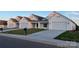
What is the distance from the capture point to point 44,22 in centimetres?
693

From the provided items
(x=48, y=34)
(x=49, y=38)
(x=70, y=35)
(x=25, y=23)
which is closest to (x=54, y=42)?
(x=49, y=38)

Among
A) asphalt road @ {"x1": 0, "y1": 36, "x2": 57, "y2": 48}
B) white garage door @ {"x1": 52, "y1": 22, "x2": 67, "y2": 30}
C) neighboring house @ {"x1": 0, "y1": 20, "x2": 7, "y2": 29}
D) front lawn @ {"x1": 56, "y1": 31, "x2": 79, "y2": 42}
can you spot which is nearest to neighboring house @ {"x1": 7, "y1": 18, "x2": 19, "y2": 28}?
neighboring house @ {"x1": 0, "y1": 20, "x2": 7, "y2": 29}

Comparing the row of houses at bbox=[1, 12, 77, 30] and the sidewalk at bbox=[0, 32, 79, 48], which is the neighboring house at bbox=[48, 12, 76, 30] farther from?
the sidewalk at bbox=[0, 32, 79, 48]

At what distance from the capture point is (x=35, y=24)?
7035 millimetres

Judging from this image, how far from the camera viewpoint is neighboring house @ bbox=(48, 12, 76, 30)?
6.72m

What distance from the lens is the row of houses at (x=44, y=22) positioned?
677 centimetres

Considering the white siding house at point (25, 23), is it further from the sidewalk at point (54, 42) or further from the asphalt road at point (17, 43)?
the asphalt road at point (17, 43)

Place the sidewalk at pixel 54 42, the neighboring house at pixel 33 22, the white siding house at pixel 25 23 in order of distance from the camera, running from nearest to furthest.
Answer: the sidewalk at pixel 54 42, the neighboring house at pixel 33 22, the white siding house at pixel 25 23

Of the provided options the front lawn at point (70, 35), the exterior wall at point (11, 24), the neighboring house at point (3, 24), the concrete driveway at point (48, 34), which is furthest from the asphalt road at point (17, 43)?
the front lawn at point (70, 35)

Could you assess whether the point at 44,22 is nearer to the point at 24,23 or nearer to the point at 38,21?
the point at 38,21

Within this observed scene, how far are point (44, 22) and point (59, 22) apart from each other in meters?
0.58

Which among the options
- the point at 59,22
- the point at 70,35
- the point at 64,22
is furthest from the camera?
the point at 59,22
